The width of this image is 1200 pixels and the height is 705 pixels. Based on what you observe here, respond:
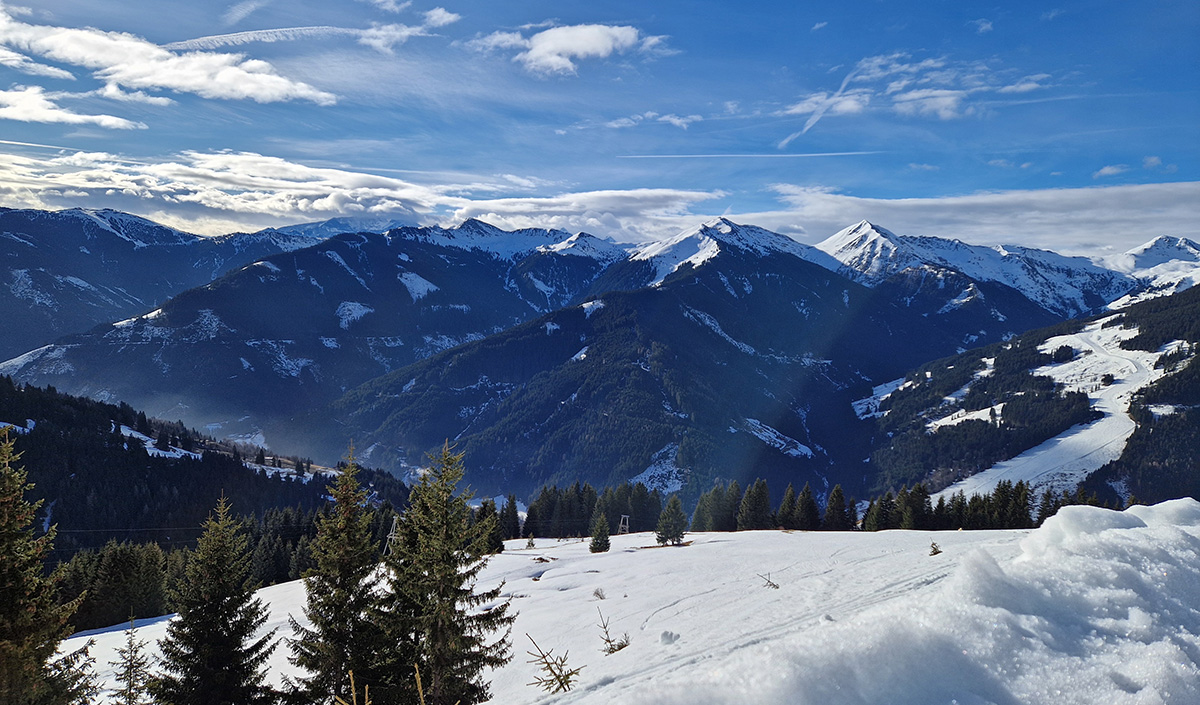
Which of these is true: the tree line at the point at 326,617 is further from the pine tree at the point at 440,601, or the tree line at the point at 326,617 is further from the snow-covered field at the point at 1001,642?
the snow-covered field at the point at 1001,642

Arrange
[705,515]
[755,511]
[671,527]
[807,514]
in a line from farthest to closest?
[705,515] < [755,511] < [807,514] < [671,527]

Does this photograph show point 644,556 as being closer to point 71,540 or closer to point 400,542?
point 400,542

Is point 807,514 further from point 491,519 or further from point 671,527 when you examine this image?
point 491,519

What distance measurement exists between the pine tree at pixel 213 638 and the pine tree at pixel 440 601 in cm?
486

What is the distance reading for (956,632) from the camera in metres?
4.07

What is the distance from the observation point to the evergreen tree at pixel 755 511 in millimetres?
80000

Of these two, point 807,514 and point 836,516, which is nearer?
point 807,514

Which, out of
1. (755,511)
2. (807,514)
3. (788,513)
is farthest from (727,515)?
(807,514)

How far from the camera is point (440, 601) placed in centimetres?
1381

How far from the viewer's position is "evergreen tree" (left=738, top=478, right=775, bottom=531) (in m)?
80.0

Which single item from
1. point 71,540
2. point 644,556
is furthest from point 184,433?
point 644,556

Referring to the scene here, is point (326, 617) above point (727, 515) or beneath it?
above

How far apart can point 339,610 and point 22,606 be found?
21.2ft

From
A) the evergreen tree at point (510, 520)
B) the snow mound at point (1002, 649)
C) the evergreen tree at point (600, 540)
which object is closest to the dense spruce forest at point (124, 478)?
the evergreen tree at point (510, 520)
